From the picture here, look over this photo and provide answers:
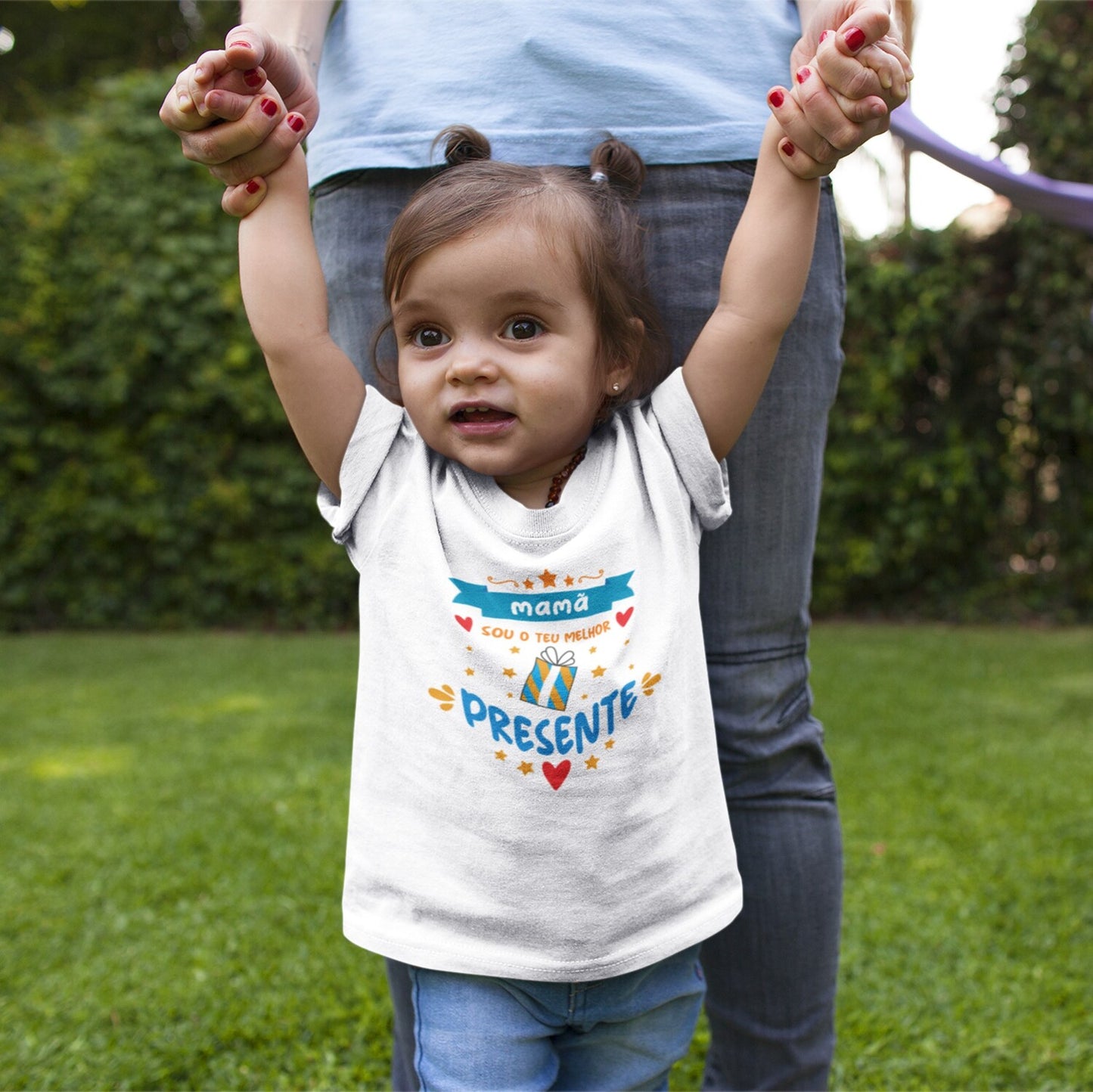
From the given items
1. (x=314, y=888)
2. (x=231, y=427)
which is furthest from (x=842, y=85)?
(x=231, y=427)

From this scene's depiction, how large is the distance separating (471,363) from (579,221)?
0.71 feet

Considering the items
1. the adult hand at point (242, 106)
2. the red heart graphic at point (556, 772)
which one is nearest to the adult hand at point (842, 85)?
the adult hand at point (242, 106)

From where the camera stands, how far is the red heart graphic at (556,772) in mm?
1248

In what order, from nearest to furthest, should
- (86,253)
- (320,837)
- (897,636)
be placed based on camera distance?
(320,837) < (897,636) < (86,253)

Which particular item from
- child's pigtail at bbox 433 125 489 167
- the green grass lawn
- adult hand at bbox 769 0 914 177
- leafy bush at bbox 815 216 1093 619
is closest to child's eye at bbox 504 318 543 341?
child's pigtail at bbox 433 125 489 167

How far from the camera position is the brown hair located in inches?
50.9

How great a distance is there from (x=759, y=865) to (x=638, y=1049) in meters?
0.31

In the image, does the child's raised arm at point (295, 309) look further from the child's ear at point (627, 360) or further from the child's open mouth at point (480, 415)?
the child's ear at point (627, 360)

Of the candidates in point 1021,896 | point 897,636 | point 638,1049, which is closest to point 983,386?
point 897,636

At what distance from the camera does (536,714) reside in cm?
125

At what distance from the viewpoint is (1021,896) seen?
2.81 m

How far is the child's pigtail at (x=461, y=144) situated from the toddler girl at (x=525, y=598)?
0.04 m

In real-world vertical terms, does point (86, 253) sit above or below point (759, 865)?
below

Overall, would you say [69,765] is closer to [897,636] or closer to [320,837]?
[320,837]
